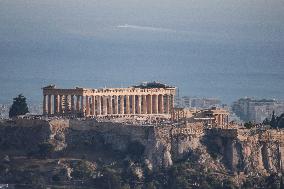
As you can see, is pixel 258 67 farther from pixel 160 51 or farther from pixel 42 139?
pixel 42 139

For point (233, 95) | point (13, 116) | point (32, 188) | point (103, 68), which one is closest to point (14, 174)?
point (32, 188)

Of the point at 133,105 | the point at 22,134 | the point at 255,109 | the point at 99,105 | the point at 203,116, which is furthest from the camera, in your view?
the point at 255,109

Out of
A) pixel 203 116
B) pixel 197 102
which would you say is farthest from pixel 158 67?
pixel 203 116

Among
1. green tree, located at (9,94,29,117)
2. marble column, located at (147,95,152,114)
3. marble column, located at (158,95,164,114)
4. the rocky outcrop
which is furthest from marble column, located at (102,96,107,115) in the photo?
the rocky outcrop

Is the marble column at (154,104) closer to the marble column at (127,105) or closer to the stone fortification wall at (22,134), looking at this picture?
the marble column at (127,105)

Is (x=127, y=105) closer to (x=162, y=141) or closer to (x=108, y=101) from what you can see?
(x=108, y=101)
